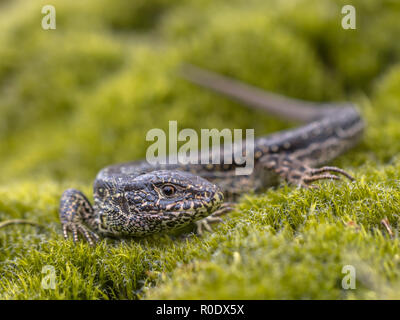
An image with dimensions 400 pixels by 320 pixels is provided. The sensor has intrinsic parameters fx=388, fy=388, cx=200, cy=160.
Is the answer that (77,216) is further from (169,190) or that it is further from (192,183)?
(192,183)

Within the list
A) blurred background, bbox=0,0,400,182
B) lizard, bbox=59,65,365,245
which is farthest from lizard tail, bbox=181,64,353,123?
lizard, bbox=59,65,365,245

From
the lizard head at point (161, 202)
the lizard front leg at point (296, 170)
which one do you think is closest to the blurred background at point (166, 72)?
the lizard front leg at point (296, 170)

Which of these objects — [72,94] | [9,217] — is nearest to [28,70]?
[72,94]

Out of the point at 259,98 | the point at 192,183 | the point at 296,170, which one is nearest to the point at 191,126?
the point at 259,98

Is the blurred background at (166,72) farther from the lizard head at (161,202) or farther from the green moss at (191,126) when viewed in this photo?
the lizard head at (161,202)

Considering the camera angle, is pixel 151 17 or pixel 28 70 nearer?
pixel 28 70

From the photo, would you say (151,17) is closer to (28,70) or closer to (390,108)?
(28,70)

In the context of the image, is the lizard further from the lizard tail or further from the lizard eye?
the lizard tail
